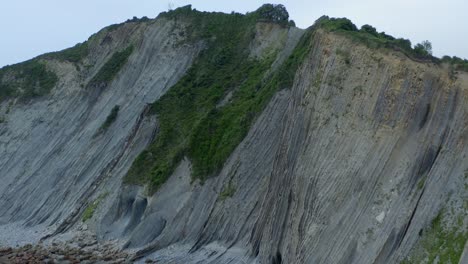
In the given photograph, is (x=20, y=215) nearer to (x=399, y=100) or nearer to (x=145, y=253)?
(x=145, y=253)

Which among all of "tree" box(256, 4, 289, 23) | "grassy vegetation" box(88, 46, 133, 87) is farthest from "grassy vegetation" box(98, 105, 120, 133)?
"tree" box(256, 4, 289, 23)

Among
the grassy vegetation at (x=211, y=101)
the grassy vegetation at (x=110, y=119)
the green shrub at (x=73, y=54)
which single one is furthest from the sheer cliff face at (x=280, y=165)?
the green shrub at (x=73, y=54)

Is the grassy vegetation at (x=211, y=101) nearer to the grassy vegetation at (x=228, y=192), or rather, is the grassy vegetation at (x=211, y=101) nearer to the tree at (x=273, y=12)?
the tree at (x=273, y=12)

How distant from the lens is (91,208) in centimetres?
6072

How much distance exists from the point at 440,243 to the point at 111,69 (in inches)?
2010

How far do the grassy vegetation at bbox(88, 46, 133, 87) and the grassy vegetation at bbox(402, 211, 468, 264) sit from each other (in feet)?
160

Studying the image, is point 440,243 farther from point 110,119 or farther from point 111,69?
point 111,69

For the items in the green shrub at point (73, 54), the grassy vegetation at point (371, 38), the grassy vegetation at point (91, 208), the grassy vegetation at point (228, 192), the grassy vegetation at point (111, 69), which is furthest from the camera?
the green shrub at point (73, 54)

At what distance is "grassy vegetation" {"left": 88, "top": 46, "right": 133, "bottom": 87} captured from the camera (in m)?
76.7

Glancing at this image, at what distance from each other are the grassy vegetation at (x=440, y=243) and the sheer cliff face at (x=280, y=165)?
0.23 metres

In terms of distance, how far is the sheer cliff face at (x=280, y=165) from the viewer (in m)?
34.0

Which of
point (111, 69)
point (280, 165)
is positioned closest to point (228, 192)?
point (280, 165)

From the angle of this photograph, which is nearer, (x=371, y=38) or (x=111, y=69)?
(x=371, y=38)

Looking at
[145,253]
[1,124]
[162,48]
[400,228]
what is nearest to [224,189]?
[145,253]
